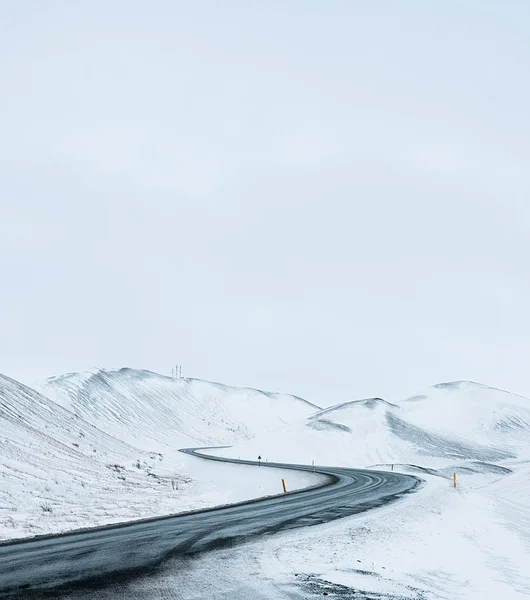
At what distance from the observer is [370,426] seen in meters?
126

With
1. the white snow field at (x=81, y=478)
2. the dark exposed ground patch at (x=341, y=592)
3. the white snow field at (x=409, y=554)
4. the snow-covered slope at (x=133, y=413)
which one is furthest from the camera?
the snow-covered slope at (x=133, y=413)

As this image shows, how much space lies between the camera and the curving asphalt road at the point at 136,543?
33.4 ft

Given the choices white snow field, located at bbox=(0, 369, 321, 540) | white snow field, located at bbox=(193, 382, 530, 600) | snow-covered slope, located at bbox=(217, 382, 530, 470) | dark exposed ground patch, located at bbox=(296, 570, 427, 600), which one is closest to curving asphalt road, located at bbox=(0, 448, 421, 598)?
white snow field, located at bbox=(193, 382, 530, 600)

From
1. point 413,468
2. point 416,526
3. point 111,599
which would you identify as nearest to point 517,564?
point 416,526

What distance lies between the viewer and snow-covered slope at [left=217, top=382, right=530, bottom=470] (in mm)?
105562

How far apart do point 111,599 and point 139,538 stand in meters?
6.29

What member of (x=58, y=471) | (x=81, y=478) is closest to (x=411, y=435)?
(x=81, y=478)

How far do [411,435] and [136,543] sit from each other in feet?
384

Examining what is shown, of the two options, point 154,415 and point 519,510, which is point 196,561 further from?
point 154,415

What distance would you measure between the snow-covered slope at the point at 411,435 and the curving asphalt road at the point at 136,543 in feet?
203

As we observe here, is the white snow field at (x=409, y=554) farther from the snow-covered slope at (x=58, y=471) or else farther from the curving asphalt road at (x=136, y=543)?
the snow-covered slope at (x=58, y=471)

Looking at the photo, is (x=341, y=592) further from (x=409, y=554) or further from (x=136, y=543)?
(x=136, y=543)

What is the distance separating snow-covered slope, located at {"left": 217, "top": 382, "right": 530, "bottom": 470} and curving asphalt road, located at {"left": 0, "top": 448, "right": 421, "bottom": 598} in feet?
203

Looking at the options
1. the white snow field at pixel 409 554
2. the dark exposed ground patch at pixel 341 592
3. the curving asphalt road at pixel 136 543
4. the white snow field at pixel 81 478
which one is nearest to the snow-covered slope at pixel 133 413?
the white snow field at pixel 81 478
